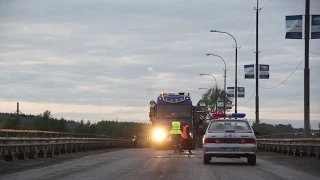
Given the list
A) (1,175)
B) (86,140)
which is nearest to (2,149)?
(1,175)

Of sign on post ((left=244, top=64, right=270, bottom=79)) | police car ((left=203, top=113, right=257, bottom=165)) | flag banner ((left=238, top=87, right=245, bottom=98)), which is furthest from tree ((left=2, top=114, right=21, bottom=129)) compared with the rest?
police car ((left=203, top=113, right=257, bottom=165))

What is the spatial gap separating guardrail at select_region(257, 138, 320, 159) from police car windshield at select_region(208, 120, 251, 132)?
4.30m

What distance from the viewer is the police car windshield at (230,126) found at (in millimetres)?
22703

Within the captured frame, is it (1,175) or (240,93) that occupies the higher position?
(240,93)

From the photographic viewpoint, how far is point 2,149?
24.5 meters

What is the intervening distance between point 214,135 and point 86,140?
20.2 m

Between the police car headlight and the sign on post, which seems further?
the sign on post

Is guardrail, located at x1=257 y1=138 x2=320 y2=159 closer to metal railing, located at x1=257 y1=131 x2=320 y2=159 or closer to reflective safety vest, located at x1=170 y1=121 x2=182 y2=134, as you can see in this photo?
metal railing, located at x1=257 y1=131 x2=320 y2=159

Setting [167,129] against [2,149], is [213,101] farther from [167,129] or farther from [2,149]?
[2,149]

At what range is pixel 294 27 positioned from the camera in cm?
3200

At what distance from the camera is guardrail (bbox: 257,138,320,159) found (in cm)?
2677

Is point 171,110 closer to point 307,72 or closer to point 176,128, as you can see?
point 176,128

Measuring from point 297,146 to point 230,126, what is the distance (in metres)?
8.64

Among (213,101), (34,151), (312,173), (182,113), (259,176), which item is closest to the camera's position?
(259,176)
